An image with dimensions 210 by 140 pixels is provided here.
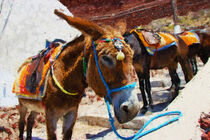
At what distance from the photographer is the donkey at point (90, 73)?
1.51m

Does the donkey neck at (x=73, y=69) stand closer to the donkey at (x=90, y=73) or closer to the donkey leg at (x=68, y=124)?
the donkey at (x=90, y=73)

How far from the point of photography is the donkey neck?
1.87 m

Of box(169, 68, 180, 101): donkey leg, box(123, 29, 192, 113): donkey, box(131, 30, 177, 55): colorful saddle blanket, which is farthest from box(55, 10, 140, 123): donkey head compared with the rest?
box(169, 68, 180, 101): donkey leg

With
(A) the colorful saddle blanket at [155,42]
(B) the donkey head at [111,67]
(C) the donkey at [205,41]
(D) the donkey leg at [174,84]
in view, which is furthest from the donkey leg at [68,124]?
(C) the donkey at [205,41]

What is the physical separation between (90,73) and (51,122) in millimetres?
786

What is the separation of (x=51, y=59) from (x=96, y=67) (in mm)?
743

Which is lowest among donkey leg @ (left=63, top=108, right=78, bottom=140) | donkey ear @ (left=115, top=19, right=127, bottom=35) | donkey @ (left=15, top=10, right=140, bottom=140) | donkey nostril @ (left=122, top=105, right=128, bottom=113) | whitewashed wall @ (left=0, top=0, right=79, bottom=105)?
donkey leg @ (left=63, top=108, right=78, bottom=140)

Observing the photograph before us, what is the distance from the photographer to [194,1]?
19.0m

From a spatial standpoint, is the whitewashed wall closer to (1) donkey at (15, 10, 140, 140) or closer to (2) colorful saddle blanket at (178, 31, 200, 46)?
(1) donkey at (15, 10, 140, 140)

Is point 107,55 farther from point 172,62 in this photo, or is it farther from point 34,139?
point 172,62

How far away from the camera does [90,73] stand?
168cm

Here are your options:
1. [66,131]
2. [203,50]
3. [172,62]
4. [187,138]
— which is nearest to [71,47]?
[66,131]

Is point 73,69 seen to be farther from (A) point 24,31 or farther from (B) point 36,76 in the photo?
(A) point 24,31

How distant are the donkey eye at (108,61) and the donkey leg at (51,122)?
880 millimetres
